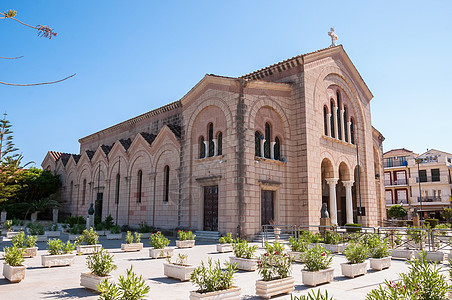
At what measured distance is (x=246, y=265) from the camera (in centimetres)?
1062

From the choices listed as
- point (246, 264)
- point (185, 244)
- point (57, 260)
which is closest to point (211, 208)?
point (185, 244)

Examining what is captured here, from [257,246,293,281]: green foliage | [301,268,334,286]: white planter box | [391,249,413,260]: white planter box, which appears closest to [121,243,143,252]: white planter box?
[257,246,293,281]: green foliage

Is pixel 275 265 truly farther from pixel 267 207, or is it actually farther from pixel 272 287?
pixel 267 207

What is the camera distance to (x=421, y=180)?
48000 mm

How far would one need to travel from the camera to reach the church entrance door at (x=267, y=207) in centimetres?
1960

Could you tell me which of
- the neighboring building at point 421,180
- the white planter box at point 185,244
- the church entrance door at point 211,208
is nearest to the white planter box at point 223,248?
the white planter box at point 185,244

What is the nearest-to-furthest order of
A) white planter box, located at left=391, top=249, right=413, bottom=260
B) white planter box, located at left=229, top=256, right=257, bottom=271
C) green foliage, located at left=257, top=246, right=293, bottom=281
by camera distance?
1. green foliage, located at left=257, top=246, right=293, bottom=281
2. white planter box, located at left=229, top=256, right=257, bottom=271
3. white planter box, located at left=391, top=249, right=413, bottom=260

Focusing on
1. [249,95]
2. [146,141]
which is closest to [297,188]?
[249,95]

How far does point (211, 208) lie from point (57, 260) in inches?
410

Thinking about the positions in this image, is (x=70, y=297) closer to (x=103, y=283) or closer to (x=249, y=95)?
(x=103, y=283)

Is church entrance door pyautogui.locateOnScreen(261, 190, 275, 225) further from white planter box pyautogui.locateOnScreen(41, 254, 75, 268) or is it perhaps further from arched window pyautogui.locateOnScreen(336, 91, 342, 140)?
white planter box pyautogui.locateOnScreen(41, 254, 75, 268)

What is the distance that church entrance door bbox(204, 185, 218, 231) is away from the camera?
20172 mm

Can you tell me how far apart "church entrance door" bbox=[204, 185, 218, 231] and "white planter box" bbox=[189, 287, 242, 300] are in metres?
13.4

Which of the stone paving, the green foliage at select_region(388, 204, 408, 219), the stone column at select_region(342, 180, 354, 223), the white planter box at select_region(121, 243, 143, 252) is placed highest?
the stone column at select_region(342, 180, 354, 223)
